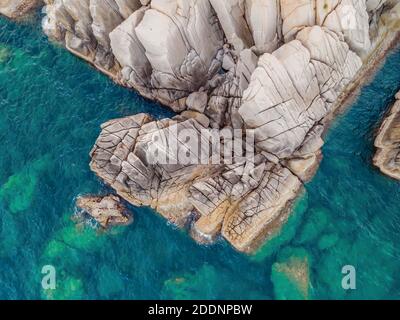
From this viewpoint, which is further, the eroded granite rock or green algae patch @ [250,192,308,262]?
the eroded granite rock

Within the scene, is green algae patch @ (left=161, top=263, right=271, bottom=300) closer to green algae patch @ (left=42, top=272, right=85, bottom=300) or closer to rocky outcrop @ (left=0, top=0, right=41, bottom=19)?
green algae patch @ (left=42, top=272, right=85, bottom=300)

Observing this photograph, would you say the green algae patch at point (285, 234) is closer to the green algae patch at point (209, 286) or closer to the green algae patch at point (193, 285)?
the green algae patch at point (209, 286)

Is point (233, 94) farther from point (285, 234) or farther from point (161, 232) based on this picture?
point (161, 232)

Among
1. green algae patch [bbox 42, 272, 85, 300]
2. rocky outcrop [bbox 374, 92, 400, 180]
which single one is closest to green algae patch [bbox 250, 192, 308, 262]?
rocky outcrop [bbox 374, 92, 400, 180]

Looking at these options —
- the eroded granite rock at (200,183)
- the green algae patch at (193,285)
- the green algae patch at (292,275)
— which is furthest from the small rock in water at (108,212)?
the green algae patch at (292,275)

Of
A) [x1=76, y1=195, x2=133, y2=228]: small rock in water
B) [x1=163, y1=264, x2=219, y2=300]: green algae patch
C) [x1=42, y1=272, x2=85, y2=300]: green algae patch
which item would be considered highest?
[x1=76, y1=195, x2=133, y2=228]: small rock in water
